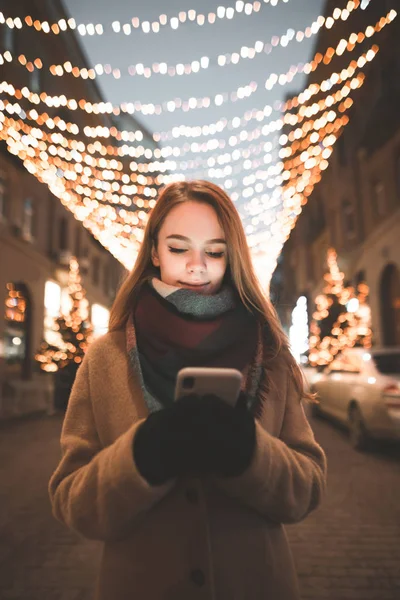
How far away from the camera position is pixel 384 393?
7.14 m

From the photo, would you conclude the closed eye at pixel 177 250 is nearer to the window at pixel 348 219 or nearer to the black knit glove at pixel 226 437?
the black knit glove at pixel 226 437

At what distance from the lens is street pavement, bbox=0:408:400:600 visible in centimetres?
338

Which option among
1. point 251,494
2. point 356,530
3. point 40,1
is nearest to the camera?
point 251,494

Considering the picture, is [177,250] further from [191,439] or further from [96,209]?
[96,209]

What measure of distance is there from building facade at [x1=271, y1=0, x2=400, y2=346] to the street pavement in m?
8.71

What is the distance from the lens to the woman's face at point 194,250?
5.30 ft

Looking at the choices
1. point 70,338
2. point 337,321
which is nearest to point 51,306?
point 70,338

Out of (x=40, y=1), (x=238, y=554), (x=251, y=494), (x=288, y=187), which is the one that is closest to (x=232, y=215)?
(x=251, y=494)

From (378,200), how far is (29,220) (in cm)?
1491

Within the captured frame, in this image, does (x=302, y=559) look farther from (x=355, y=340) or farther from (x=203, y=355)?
(x=355, y=340)

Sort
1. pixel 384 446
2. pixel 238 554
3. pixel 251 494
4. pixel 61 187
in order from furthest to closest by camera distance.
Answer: pixel 384 446
pixel 61 187
pixel 238 554
pixel 251 494

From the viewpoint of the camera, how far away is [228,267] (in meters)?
1.69

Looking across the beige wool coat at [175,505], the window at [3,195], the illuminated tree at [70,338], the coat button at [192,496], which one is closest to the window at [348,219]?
the illuminated tree at [70,338]

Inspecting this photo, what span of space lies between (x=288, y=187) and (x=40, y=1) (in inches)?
544
